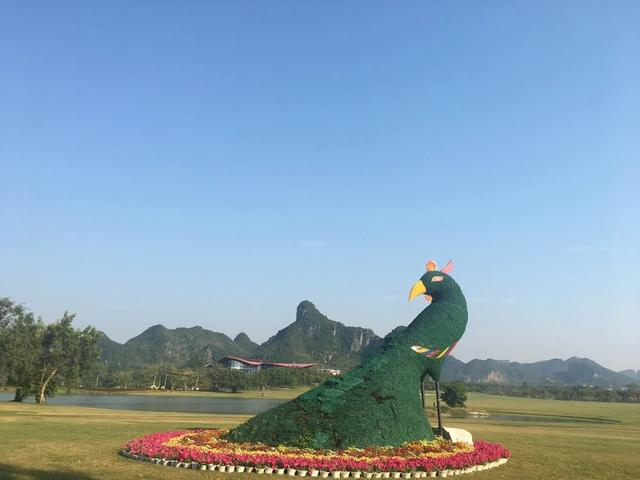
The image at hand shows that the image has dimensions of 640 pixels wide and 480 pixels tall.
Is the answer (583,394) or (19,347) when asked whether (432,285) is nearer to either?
(19,347)

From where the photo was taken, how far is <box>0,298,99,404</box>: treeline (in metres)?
43.0

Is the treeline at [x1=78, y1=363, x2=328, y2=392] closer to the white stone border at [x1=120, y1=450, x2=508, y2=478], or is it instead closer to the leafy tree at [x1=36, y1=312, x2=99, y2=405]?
the leafy tree at [x1=36, y1=312, x2=99, y2=405]

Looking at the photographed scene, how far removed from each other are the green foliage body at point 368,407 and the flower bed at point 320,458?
40 cm

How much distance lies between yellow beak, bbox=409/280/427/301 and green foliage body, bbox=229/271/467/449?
1.53 metres

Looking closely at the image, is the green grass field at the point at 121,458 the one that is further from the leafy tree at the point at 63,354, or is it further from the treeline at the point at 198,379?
the treeline at the point at 198,379

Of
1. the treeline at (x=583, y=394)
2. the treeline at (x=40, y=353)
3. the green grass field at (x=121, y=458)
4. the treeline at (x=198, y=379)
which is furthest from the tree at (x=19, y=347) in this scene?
the treeline at (x=583, y=394)

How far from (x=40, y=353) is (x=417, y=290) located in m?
39.6

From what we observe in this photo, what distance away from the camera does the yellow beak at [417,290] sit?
62.6 ft

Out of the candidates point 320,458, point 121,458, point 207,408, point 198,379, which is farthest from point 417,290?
point 198,379

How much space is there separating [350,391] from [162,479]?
605 centimetres

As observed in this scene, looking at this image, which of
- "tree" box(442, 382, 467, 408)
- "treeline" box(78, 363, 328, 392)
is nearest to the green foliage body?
"tree" box(442, 382, 467, 408)

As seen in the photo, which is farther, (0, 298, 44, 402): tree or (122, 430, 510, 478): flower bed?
(0, 298, 44, 402): tree

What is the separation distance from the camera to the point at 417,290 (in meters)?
19.2

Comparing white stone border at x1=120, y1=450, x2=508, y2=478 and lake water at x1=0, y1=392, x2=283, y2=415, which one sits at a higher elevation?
white stone border at x1=120, y1=450, x2=508, y2=478
